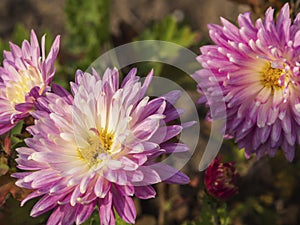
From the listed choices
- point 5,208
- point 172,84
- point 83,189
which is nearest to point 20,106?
point 83,189

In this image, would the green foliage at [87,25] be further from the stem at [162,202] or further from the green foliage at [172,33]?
the stem at [162,202]

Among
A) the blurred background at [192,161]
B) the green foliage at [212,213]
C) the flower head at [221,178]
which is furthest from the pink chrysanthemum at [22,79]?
the green foliage at [212,213]

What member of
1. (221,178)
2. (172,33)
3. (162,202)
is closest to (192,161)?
(162,202)

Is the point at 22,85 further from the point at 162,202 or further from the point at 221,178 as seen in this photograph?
the point at 162,202

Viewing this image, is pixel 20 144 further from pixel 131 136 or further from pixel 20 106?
pixel 131 136

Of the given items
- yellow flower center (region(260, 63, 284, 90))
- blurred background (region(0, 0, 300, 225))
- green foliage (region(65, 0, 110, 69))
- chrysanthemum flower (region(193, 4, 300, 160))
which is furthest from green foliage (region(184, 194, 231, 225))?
green foliage (region(65, 0, 110, 69))
